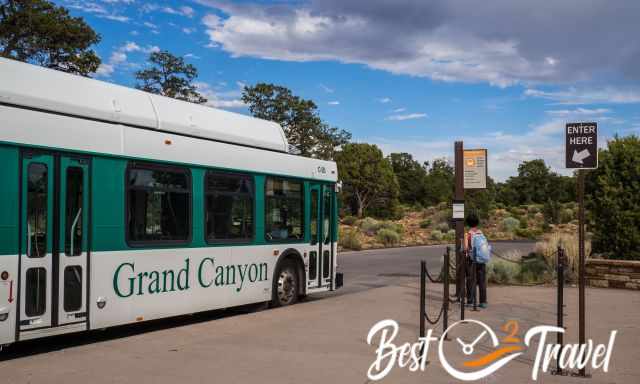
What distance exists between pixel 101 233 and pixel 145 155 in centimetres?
133

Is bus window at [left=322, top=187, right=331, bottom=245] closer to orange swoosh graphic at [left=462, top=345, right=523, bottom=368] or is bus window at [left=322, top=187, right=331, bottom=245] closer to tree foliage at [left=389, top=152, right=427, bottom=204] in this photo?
orange swoosh graphic at [left=462, top=345, right=523, bottom=368]

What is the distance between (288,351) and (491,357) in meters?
2.48

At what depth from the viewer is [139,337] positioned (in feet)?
32.0

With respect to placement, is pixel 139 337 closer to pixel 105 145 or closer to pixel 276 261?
pixel 105 145

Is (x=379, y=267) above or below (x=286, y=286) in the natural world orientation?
below

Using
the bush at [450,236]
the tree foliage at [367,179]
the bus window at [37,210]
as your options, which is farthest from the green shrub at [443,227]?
the bus window at [37,210]

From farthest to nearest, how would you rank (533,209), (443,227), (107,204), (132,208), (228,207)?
(533,209), (443,227), (228,207), (132,208), (107,204)

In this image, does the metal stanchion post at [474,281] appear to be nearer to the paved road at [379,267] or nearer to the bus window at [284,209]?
the bus window at [284,209]

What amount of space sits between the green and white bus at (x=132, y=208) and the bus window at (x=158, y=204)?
2cm

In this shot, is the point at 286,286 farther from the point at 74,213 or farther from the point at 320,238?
the point at 74,213

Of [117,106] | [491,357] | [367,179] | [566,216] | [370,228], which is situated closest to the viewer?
[491,357]

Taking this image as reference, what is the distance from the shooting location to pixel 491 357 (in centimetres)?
856

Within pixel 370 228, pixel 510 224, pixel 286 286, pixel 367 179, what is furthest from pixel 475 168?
pixel 367 179

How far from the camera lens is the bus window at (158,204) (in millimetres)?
9672
